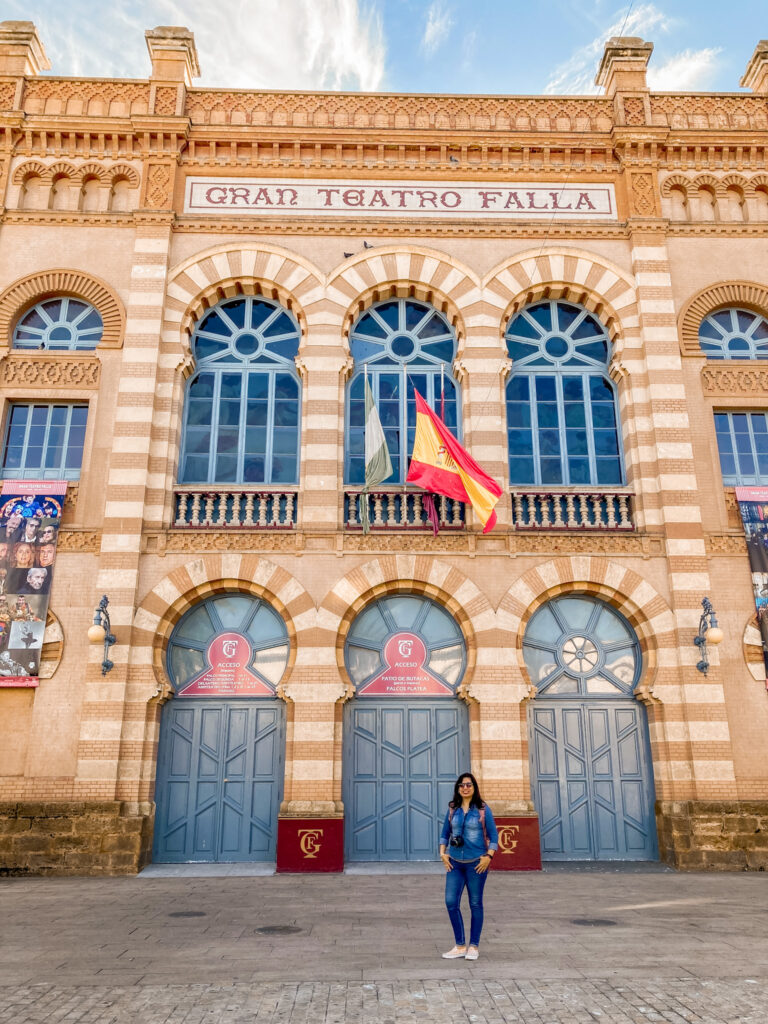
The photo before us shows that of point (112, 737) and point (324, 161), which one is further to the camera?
point (324, 161)

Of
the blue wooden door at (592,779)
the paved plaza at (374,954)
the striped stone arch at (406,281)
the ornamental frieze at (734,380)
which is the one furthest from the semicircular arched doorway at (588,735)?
the striped stone arch at (406,281)

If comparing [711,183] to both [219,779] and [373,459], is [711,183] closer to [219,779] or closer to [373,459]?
[373,459]

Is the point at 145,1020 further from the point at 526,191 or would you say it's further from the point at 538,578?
the point at 526,191

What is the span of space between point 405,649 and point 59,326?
8995 millimetres

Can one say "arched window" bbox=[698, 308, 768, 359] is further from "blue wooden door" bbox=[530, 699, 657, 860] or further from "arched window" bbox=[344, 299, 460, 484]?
"blue wooden door" bbox=[530, 699, 657, 860]

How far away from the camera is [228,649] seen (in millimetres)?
13430

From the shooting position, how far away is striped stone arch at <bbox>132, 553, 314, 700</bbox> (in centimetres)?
1299

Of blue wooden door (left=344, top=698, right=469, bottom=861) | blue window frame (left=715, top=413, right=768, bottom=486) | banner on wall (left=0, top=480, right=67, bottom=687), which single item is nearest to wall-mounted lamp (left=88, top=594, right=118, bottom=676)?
banner on wall (left=0, top=480, right=67, bottom=687)

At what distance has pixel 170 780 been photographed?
12.9 m

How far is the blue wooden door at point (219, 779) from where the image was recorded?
12.6 meters

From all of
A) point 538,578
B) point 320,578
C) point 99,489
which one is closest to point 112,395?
point 99,489

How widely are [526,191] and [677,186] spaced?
10.3 feet

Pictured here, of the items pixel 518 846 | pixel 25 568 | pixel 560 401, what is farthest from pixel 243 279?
pixel 518 846

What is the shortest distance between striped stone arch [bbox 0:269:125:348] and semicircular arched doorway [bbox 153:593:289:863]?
5846 millimetres
